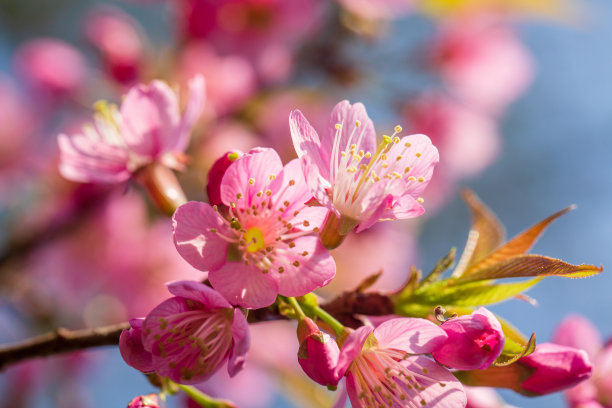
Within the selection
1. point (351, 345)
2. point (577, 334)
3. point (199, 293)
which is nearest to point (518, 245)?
point (577, 334)

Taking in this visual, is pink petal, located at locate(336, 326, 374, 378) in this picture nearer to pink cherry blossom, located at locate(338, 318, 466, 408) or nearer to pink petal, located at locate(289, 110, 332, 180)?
pink cherry blossom, located at locate(338, 318, 466, 408)

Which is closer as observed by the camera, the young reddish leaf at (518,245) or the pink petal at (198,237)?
the pink petal at (198,237)

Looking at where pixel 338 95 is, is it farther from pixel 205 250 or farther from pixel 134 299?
pixel 205 250

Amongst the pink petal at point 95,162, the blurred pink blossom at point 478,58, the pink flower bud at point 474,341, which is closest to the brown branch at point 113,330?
the pink flower bud at point 474,341

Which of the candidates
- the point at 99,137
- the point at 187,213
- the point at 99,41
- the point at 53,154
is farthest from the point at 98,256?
the point at 187,213

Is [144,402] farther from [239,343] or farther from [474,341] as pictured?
[474,341]

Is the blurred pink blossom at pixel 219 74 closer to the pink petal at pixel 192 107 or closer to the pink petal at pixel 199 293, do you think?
the pink petal at pixel 192 107
